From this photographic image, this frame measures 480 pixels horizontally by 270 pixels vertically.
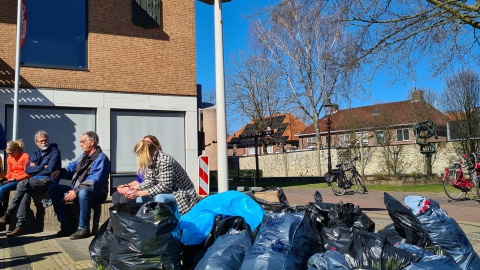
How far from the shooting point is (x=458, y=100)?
3086 centimetres

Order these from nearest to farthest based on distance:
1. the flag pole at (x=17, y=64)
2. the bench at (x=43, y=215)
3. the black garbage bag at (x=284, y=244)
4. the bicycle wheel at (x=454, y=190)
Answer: the black garbage bag at (x=284, y=244) → the bench at (x=43, y=215) → the flag pole at (x=17, y=64) → the bicycle wheel at (x=454, y=190)

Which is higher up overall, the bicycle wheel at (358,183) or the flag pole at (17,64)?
the flag pole at (17,64)

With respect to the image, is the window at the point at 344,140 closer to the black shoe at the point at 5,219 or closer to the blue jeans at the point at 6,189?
the blue jeans at the point at 6,189

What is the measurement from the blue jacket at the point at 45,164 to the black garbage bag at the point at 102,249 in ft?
8.94

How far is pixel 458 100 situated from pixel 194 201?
30.6 m

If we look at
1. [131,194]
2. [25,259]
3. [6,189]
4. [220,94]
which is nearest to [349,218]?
[131,194]

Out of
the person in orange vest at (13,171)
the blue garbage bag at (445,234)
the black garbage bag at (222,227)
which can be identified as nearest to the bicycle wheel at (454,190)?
the blue garbage bag at (445,234)

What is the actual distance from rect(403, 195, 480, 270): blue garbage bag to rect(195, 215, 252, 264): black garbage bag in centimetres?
187

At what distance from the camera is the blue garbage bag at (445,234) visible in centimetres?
425

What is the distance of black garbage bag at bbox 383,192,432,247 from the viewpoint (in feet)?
13.7

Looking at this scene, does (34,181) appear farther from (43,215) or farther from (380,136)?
(380,136)

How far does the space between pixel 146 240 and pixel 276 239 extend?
1.18m

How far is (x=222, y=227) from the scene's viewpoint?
4344 millimetres

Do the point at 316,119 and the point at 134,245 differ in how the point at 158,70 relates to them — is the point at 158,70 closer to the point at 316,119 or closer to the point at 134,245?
the point at 134,245
